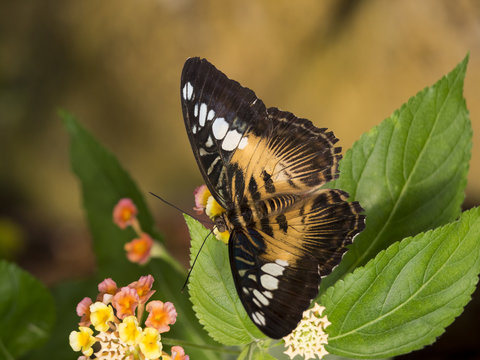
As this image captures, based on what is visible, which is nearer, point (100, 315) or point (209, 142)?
point (100, 315)

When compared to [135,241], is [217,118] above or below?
above

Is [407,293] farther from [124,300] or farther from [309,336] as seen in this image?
[124,300]

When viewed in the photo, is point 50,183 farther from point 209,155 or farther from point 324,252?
point 324,252

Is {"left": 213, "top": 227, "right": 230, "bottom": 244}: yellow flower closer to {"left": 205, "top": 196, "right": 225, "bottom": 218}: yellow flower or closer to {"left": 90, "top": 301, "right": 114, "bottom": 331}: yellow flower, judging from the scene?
{"left": 205, "top": 196, "right": 225, "bottom": 218}: yellow flower

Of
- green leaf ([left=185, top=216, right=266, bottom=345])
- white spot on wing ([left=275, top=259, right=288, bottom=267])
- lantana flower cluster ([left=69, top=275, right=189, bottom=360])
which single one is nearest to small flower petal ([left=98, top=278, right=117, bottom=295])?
lantana flower cluster ([left=69, top=275, right=189, bottom=360])

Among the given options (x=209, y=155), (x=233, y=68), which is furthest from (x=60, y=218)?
(x=209, y=155)

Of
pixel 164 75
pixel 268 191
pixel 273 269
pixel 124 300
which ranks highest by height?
pixel 164 75

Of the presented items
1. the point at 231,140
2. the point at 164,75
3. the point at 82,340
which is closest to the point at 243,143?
the point at 231,140
